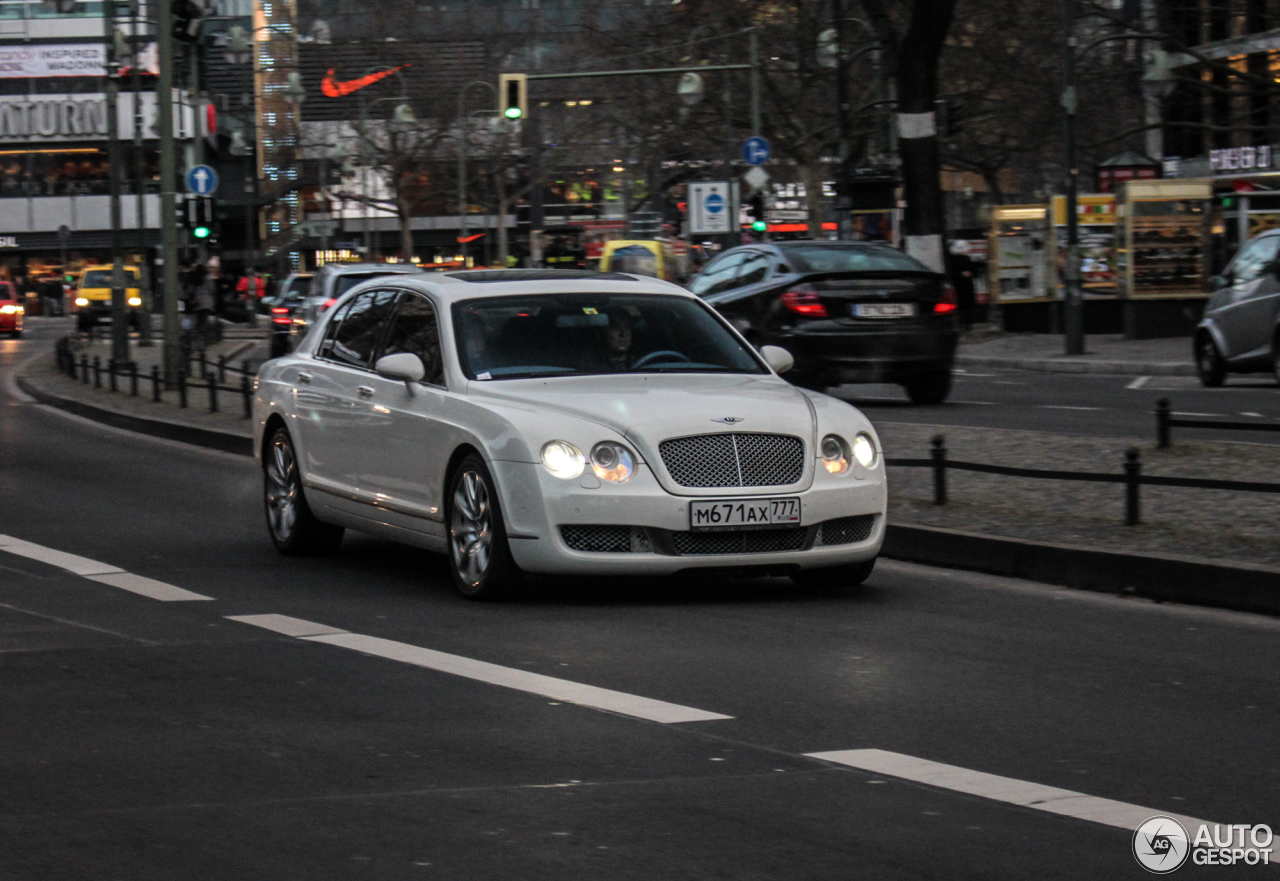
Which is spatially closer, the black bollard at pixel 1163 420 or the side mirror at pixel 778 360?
the side mirror at pixel 778 360

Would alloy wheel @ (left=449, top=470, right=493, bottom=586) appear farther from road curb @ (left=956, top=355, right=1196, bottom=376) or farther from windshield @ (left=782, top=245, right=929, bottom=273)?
road curb @ (left=956, top=355, right=1196, bottom=376)

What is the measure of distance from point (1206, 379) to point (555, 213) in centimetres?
10411

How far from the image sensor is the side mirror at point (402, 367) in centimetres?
952

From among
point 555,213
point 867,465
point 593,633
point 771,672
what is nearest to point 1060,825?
point 771,672

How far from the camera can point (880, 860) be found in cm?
462

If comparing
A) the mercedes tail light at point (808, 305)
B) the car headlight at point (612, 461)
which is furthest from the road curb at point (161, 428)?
the car headlight at point (612, 461)

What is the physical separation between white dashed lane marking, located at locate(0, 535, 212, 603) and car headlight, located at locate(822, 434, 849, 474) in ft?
9.27

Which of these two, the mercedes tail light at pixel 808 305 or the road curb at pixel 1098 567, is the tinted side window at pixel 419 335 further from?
the mercedes tail light at pixel 808 305

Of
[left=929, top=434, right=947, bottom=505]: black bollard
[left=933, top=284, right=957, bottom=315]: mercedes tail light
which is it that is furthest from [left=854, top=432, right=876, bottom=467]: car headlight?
[left=933, top=284, right=957, bottom=315]: mercedes tail light

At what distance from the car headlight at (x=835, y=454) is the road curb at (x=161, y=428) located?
10142 mm

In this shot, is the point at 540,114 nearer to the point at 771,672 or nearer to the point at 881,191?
the point at 881,191

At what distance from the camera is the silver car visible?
71.1 ft

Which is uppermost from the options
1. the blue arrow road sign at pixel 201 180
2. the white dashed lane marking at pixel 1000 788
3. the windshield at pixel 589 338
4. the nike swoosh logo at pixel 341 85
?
the nike swoosh logo at pixel 341 85

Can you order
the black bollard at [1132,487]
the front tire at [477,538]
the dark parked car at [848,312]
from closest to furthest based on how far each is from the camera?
1. the front tire at [477,538]
2. the black bollard at [1132,487]
3. the dark parked car at [848,312]
